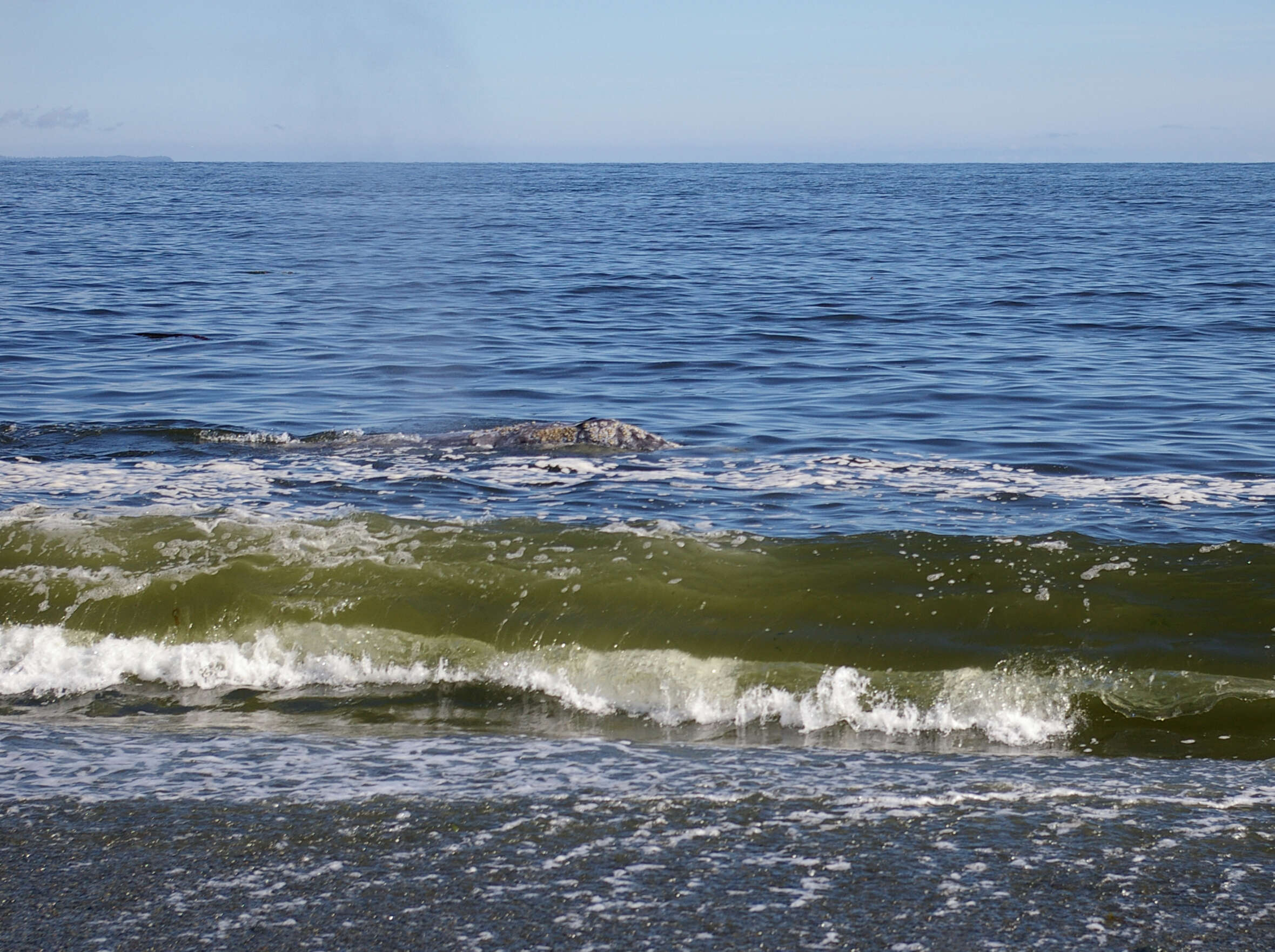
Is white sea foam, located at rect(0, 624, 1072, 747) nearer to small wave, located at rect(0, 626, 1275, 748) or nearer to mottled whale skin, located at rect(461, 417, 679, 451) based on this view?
small wave, located at rect(0, 626, 1275, 748)

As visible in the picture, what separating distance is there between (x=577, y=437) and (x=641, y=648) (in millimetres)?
4769

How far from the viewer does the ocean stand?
381cm

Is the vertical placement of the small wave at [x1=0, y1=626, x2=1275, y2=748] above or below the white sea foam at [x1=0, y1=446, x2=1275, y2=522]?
below

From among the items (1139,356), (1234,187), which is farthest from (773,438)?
(1234,187)

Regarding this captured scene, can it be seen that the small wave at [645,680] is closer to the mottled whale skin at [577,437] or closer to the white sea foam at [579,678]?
the white sea foam at [579,678]

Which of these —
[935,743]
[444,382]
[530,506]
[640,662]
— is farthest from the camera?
[444,382]

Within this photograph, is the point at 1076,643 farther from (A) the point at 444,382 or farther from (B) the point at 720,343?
(B) the point at 720,343

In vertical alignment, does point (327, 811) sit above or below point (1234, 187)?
below

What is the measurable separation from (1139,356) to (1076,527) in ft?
29.5

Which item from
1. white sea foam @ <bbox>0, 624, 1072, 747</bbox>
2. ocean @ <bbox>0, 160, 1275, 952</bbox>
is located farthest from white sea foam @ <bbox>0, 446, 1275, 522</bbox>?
white sea foam @ <bbox>0, 624, 1072, 747</bbox>

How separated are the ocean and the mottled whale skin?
10 cm

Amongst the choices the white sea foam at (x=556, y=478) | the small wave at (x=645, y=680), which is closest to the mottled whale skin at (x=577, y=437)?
the white sea foam at (x=556, y=478)

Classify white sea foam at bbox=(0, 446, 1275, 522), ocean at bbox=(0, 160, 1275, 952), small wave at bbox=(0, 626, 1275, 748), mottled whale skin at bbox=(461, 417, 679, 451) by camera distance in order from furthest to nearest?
mottled whale skin at bbox=(461, 417, 679, 451)
white sea foam at bbox=(0, 446, 1275, 522)
small wave at bbox=(0, 626, 1275, 748)
ocean at bbox=(0, 160, 1275, 952)

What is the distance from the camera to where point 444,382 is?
15016 millimetres
